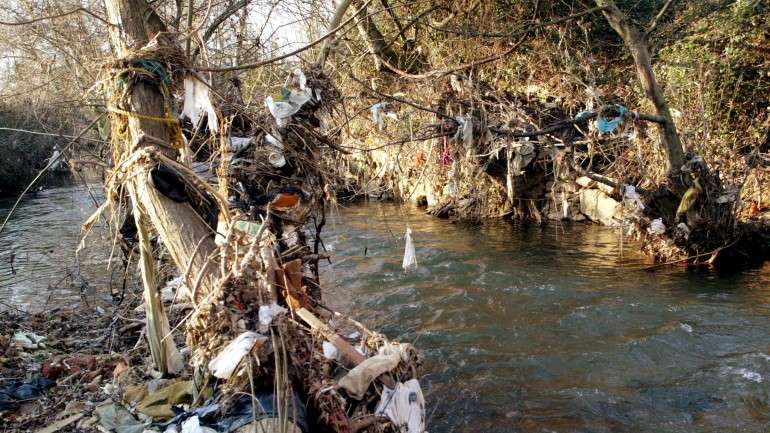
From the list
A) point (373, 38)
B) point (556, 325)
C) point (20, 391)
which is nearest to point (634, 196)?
point (556, 325)

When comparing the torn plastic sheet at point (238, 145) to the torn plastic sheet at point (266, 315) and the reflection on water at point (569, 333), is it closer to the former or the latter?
the torn plastic sheet at point (266, 315)

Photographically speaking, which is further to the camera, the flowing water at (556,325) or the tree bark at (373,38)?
the tree bark at (373,38)

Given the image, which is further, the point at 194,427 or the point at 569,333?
the point at 569,333

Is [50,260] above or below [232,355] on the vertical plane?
below

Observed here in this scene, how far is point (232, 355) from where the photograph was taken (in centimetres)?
275

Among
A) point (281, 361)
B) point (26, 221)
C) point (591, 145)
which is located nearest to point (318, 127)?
point (281, 361)

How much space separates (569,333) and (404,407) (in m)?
3.36

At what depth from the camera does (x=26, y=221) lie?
1446cm

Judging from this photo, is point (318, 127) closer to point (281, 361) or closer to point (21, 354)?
point (281, 361)

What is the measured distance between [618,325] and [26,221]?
14714mm

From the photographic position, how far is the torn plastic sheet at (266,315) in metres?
2.99

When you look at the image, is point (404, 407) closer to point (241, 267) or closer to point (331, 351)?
point (331, 351)

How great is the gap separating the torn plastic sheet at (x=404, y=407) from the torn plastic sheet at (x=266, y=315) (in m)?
0.72

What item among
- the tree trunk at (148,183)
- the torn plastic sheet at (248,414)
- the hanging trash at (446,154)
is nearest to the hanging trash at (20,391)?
the tree trunk at (148,183)
